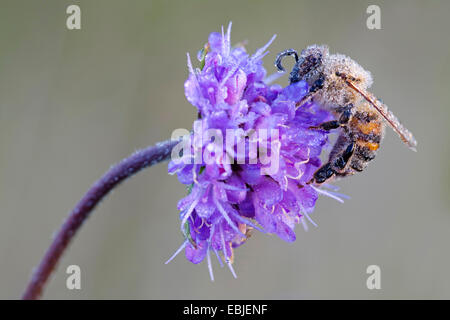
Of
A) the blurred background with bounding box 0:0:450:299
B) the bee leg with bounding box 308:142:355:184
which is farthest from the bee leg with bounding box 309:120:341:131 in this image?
the blurred background with bounding box 0:0:450:299

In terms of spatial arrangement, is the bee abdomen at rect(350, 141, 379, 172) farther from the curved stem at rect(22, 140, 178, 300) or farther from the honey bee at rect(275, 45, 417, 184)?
the curved stem at rect(22, 140, 178, 300)

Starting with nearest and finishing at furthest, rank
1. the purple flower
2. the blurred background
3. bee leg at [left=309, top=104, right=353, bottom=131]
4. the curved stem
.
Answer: the purple flower
bee leg at [left=309, top=104, right=353, bottom=131]
the curved stem
the blurred background

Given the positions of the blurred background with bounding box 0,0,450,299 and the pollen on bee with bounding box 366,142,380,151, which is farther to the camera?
the blurred background with bounding box 0,0,450,299

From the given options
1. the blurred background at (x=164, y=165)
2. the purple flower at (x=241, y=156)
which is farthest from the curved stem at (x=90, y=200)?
the blurred background at (x=164, y=165)

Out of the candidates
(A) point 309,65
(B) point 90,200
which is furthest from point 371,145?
(B) point 90,200

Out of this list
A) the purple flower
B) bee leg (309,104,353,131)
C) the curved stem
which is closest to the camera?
the purple flower
